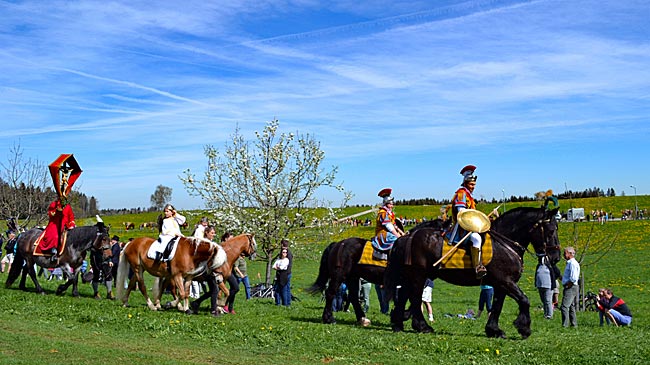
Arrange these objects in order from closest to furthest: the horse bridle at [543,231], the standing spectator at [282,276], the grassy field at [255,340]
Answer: the grassy field at [255,340], the horse bridle at [543,231], the standing spectator at [282,276]

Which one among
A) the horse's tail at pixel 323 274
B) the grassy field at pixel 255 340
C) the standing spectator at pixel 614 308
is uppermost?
the horse's tail at pixel 323 274

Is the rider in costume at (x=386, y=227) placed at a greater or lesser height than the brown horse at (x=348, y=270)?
greater

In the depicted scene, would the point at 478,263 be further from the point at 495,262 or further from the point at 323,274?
the point at 323,274

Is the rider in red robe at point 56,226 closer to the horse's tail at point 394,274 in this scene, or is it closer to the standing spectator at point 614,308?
the horse's tail at point 394,274

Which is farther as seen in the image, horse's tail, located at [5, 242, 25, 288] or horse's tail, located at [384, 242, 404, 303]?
horse's tail, located at [5, 242, 25, 288]

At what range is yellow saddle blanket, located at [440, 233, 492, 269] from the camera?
503 inches

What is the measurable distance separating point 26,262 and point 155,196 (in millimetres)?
113899

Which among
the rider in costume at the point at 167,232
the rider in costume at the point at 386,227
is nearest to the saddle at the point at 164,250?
the rider in costume at the point at 167,232

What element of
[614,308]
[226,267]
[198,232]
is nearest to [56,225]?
[198,232]

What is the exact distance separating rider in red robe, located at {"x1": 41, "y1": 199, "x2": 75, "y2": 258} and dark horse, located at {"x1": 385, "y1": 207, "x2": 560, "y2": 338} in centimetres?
951

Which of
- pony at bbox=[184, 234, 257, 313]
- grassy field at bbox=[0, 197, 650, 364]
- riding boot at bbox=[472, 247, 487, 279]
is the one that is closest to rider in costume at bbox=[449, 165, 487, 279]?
riding boot at bbox=[472, 247, 487, 279]

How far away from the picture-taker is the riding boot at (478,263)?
1267 cm

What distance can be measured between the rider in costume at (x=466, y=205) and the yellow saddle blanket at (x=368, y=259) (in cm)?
210

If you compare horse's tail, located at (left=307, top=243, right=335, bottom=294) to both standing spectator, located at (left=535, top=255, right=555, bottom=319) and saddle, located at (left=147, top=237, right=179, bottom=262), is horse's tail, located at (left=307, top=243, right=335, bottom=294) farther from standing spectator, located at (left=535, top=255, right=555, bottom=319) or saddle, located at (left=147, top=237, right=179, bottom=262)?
standing spectator, located at (left=535, top=255, right=555, bottom=319)
